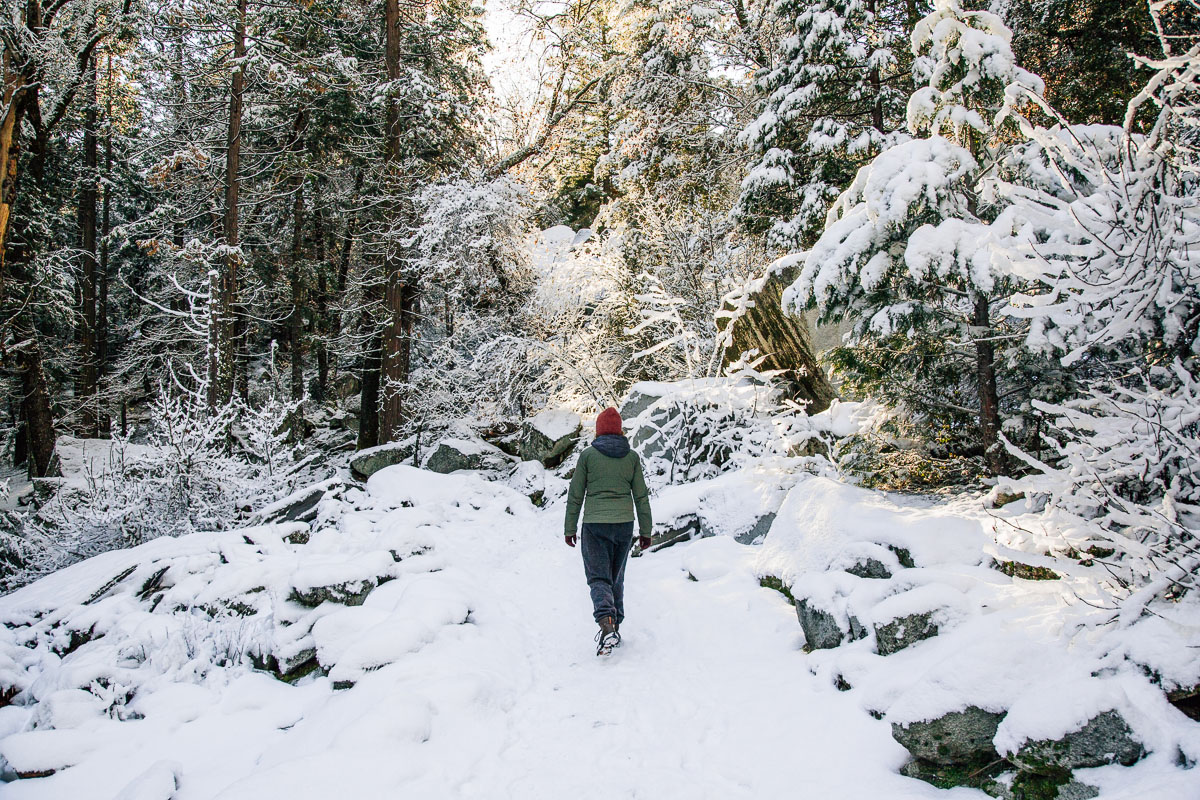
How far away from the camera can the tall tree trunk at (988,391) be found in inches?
181

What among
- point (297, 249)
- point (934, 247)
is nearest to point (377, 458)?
point (297, 249)

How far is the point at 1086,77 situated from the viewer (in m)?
11.1

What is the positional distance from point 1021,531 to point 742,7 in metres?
14.8

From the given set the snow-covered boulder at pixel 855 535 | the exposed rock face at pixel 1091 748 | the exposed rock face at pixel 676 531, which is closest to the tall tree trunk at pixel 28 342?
the exposed rock face at pixel 676 531

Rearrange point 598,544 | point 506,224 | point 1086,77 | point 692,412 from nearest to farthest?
1. point 598,544
2. point 692,412
3. point 1086,77
4. point 506,224

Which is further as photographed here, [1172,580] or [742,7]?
[742,7]

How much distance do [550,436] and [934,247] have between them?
923 centimetres

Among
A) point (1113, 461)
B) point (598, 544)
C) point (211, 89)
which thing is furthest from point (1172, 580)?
point (211, 89)

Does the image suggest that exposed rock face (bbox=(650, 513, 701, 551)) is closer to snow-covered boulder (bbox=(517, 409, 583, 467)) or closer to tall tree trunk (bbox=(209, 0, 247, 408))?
snow-covered boulder (bbox=(517, 409, 583, 467))

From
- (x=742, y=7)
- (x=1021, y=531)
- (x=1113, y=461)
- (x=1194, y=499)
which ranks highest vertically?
(x=742, y=7)

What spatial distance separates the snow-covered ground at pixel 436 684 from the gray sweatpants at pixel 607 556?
0.44 metres

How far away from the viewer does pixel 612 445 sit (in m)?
5.13

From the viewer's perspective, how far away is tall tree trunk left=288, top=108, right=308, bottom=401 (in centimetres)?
1557

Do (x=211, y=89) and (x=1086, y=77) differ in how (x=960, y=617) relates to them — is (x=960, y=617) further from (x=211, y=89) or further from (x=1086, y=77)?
(x=211, y=89)
